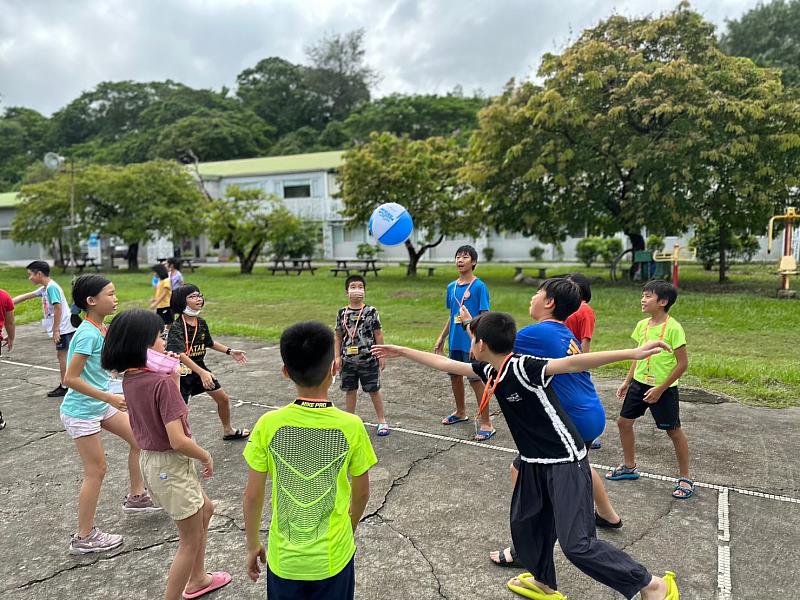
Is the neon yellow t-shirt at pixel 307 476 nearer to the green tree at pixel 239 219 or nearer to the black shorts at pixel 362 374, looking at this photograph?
the black shorts at pixel 362 374

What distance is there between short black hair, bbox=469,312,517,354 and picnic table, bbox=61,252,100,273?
96.5 ft

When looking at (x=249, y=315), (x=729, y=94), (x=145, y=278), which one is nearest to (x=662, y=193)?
(x=729, y=94)

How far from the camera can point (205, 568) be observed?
329 cm

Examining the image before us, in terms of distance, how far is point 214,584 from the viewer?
10.2 feet

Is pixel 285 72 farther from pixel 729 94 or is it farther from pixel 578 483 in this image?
pixel 578 483

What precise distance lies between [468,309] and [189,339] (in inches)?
98.1

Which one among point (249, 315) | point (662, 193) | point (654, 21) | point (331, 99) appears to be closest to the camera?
point (249, 315)

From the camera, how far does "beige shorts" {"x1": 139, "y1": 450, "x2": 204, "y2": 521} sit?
2.79 metres

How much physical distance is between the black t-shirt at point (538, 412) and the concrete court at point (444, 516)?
35.2 inches

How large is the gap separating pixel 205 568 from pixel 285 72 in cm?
6585

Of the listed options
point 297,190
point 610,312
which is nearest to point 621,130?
point 610,312

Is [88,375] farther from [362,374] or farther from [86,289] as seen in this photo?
[362,374]

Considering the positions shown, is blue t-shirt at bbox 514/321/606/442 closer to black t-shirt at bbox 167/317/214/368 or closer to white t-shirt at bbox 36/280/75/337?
black t-shirt at bbox 167/317/214/368

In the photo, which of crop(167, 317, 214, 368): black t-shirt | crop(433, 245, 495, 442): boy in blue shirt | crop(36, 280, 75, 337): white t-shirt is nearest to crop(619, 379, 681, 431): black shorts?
crop(433, 245, 495, 442): boy in blue shirt
